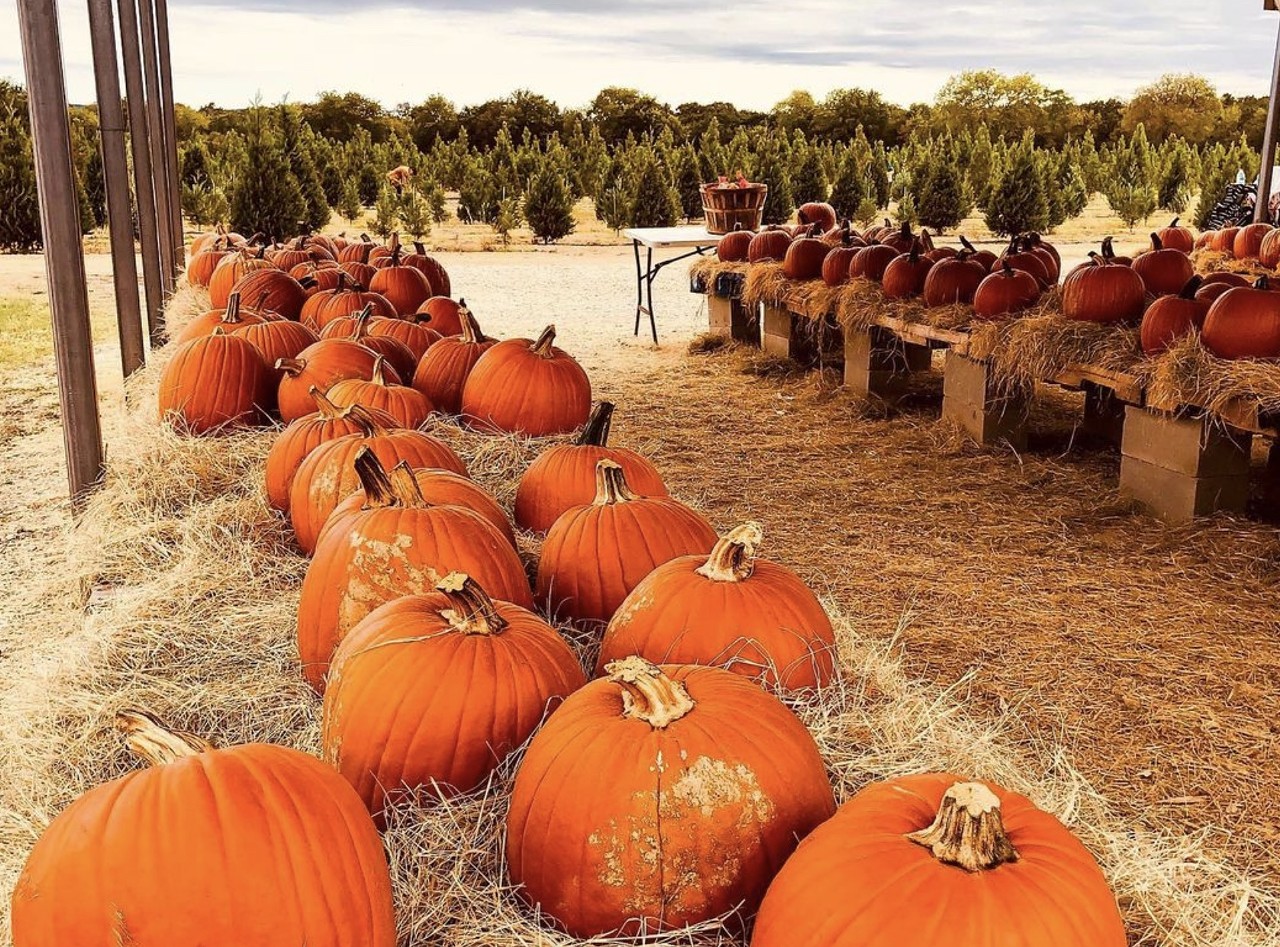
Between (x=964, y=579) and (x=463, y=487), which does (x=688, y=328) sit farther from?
(x=463, y=487)

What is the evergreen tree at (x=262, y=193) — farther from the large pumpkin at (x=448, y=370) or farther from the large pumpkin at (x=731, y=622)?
the large pumpkin at (x=731, y=622)

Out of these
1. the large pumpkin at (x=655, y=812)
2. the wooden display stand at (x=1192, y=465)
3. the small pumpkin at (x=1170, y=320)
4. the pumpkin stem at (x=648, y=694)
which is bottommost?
the wooden display stand at (x=1192, y=465)

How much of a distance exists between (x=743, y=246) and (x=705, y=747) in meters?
7.86

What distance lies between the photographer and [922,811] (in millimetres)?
1118

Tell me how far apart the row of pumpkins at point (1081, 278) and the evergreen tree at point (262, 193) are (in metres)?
6.88

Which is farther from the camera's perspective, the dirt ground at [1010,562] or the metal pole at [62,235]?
the metal pole at [62,235]

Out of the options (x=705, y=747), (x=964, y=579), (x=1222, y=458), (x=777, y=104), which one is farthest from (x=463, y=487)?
(x=777, y=104)

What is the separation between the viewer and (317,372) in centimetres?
337

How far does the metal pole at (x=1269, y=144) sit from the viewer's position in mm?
7555

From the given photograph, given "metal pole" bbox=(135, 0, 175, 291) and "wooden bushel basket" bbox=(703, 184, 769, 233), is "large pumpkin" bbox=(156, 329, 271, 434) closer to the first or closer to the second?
"metal pole" bbox=(135, 0, 175, 291)

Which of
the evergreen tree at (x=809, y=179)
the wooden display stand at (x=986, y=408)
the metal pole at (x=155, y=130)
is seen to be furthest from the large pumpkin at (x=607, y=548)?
the evergreen tree at (x=809, y=179)

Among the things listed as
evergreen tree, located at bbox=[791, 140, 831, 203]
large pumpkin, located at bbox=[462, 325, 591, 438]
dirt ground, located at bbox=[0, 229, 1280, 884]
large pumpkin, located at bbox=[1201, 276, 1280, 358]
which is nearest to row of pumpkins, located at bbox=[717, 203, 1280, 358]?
large pumpkin, located at bbox=[1201, 276, 1280, 358]

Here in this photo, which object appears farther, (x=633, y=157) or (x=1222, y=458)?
(x=633, y=157)

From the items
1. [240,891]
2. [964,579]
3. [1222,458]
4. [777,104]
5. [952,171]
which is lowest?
[964,579]
